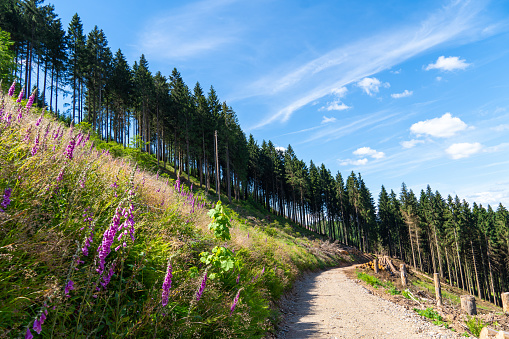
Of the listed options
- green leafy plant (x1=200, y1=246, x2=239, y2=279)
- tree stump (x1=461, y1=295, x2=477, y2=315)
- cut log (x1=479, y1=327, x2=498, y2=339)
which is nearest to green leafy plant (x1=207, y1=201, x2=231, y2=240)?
green leafy plant (x1=200, y1=246, x2=239, y2=279)

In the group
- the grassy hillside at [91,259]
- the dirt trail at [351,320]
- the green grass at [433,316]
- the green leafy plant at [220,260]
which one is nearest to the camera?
the grassy hillside at [91,259]

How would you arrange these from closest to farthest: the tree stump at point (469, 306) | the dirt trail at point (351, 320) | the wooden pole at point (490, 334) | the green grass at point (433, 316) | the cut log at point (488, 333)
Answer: the wooden pole at point (490, 334), the cut log at point (488, 333), the dirt trail at point (351, 320), the green grass at point (433, 316), the tree stump at point (469, 306)

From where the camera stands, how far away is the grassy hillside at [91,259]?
1906 mm

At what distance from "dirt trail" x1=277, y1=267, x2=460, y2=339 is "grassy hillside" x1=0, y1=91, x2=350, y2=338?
5.51 ft

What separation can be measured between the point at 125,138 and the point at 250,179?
1207 inches

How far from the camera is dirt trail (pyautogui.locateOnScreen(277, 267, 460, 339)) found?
585 cm

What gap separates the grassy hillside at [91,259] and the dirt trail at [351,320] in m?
1.68

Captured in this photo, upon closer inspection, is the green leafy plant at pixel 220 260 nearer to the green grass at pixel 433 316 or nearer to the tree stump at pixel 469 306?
the green grass at pixel 433 316

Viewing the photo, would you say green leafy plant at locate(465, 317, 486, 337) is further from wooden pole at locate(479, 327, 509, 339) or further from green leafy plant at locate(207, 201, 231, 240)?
green leafy plant at locate(207, 201, 231, 240)

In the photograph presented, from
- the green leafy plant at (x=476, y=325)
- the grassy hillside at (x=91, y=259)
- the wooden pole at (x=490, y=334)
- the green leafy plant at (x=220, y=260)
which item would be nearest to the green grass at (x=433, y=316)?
the green leafy plant at (x=476, y=325)

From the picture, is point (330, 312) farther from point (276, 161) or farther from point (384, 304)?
point (276, 161)

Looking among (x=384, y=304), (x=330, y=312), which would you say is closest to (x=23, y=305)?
(x=330, y=312)

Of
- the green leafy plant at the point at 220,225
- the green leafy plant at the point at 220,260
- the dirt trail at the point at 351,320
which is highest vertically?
the green leafy plant at the point at 220,225

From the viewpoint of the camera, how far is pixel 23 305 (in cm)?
182
